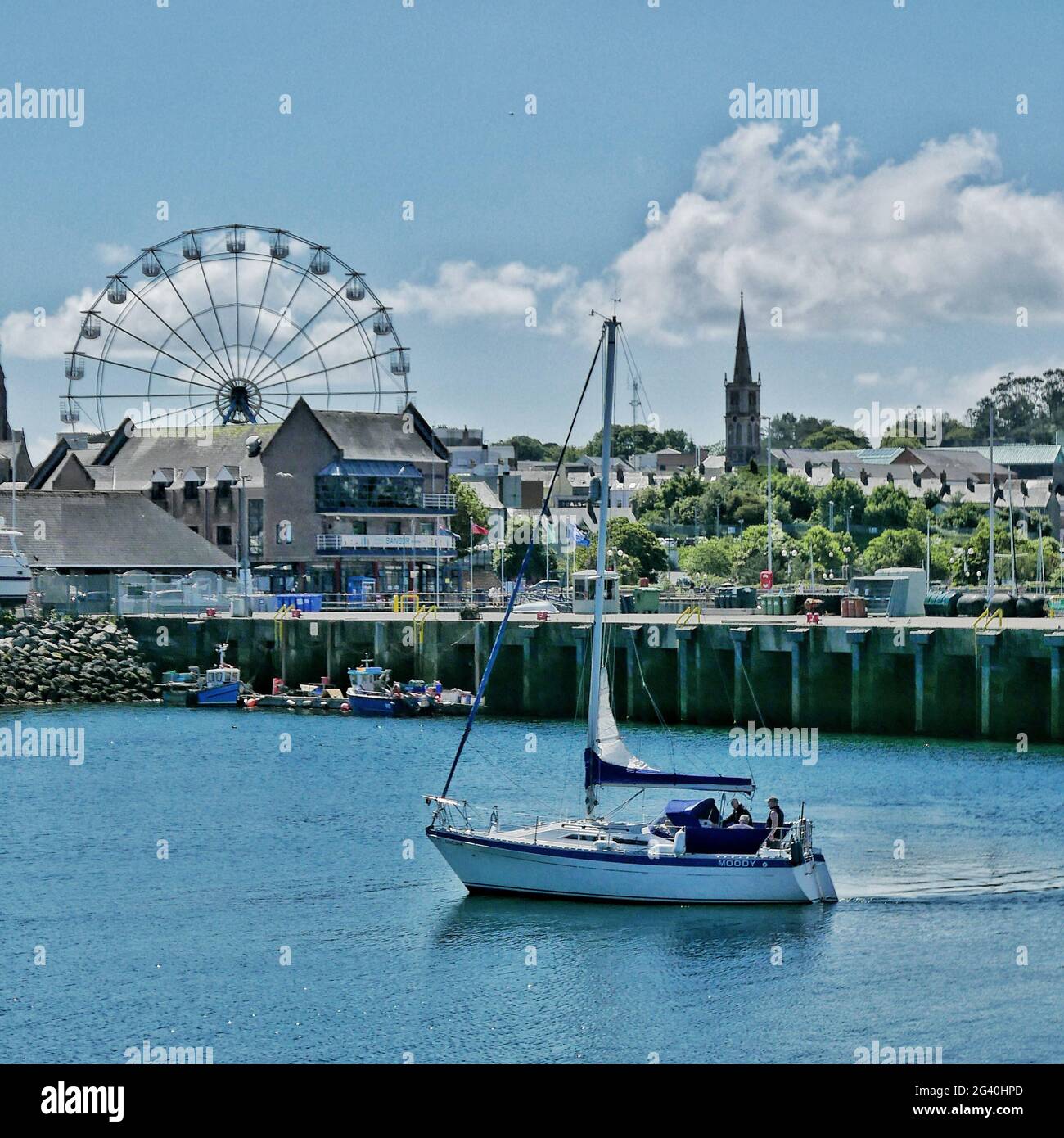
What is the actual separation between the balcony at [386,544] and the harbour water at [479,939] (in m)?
66.1

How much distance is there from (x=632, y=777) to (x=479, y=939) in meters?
6.50

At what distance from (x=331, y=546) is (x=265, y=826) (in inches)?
2927

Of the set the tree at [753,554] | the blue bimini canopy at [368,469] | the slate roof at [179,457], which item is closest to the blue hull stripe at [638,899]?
the slate roof at [179,457]

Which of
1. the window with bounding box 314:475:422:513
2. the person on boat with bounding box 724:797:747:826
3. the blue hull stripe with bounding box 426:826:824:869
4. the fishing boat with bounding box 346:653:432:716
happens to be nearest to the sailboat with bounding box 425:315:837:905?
the blue hull stripe with bounding box 426:826:824:869

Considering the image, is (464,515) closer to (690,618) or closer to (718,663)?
(690,618)

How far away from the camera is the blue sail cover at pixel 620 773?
45562mm

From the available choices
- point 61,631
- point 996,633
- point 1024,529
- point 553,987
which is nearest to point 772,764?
point 996,633

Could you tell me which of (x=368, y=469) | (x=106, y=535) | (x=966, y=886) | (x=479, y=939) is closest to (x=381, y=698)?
(x=106, y=535)

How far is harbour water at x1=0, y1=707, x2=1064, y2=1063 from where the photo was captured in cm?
3566

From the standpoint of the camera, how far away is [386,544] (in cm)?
13238

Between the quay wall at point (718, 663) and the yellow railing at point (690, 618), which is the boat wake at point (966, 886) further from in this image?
the yellow railing at point (690, 618)

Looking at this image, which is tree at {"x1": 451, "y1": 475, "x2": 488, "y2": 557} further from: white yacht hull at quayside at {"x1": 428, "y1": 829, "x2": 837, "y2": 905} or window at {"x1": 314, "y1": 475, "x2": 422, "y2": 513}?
white yacht hull at quayside at {"x1": 428, "y1": 829, "x2": 837, "y2": 905}

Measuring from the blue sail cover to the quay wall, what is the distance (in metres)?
26.8
